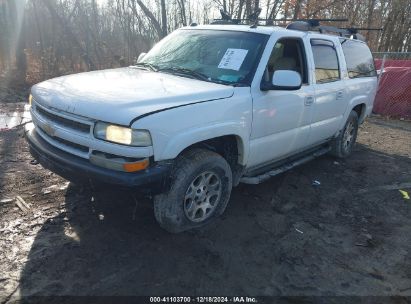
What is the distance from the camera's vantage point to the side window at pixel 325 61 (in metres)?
4.67

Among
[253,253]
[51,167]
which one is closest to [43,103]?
[51,167]

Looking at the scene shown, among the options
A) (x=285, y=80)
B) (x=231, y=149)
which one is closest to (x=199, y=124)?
(x=231, y=149)

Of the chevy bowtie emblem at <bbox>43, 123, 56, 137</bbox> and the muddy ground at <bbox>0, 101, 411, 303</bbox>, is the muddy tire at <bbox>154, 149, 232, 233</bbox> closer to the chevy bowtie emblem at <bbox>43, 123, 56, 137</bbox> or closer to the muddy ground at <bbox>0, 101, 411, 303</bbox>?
the muddy ground at <bbox>0, 101, 411, 303</bbox>

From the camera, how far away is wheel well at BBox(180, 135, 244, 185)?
3.65m

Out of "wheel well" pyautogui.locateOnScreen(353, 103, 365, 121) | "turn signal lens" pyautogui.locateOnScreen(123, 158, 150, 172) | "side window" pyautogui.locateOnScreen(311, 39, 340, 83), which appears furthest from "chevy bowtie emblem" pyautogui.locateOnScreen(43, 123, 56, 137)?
"wheel well" pyautogui.locateOnScreen(353, 103, 365, 121)

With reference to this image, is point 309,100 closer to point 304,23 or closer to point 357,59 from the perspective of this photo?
point 304,23

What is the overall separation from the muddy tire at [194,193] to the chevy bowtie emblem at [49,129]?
3.51 ft

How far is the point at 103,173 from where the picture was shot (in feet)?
9.35

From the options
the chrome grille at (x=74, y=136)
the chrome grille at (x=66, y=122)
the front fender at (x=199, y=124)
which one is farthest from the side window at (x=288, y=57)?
the chrome grille at (x=66, y=122)

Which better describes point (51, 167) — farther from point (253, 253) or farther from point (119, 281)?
point (253, 253)

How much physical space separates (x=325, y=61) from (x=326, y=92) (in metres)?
0.42

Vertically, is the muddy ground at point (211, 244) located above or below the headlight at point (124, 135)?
below

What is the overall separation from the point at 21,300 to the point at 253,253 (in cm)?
186

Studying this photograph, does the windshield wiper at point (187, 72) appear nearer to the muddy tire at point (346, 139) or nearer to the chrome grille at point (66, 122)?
the chrome grille at point (66, 122)
